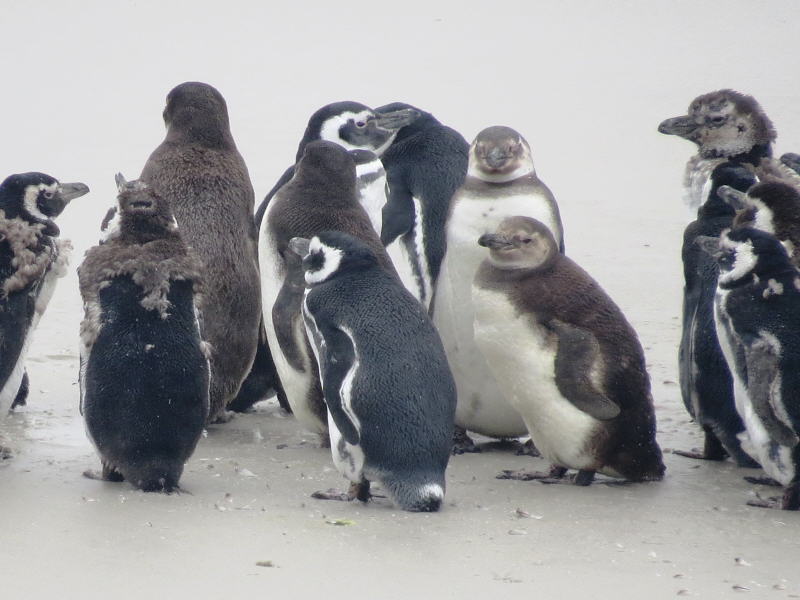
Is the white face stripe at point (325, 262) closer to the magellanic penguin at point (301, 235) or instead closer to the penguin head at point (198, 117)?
the magellanic penguin at point (301, 235)

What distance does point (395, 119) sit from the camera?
6715 millimetres

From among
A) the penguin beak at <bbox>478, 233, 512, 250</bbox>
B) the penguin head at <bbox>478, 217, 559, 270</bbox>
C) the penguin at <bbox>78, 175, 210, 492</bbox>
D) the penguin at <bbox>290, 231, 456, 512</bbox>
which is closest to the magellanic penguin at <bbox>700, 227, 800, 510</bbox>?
the penguin head at <bbox>478, 217, 559, 270</bbox>

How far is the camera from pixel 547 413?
17.1ft

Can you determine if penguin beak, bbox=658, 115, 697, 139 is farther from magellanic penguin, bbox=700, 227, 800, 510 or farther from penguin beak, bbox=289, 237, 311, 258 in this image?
penguin beak, bbox=289, 237, 311, 258

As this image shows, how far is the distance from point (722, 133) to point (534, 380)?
5.64 feet

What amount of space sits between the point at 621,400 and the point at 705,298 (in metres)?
0.68

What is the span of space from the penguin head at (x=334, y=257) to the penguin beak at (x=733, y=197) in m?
1.42

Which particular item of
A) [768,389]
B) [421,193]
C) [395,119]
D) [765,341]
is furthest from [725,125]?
[768,389]

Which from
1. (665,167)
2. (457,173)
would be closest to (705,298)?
(457,173)

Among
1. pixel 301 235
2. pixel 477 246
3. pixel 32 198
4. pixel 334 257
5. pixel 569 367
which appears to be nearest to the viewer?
pixel 334 257

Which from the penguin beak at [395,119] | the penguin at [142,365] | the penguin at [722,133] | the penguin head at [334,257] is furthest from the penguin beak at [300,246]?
the penguin at [722,133]

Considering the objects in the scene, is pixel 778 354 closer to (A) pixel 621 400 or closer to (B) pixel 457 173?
(A) pixel 621 400

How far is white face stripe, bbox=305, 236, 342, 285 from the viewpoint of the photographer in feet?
16.5

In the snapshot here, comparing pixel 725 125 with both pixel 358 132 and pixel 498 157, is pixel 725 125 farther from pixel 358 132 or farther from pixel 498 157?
pixel 358 132
